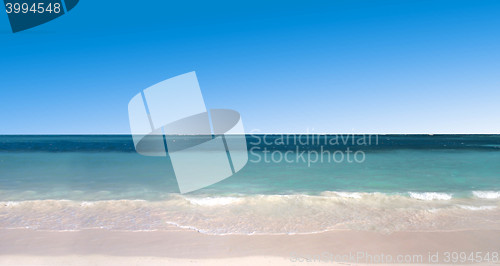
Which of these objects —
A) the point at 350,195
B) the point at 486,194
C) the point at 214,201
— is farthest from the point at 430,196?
the point at 214,201

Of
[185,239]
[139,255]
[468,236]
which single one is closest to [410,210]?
[468,236]

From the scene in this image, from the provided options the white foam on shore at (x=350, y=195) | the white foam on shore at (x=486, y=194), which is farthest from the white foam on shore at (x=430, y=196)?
the white foam on shore at (x=350, y=195)

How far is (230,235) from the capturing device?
5777mm

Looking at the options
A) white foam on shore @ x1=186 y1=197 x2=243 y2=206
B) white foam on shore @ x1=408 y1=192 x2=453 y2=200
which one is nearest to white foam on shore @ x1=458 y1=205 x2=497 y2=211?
white foam on shore @ x1=408 y1=192 x2=453 y2=200

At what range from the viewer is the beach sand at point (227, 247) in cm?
464

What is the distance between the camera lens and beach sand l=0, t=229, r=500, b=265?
4641 millimetres

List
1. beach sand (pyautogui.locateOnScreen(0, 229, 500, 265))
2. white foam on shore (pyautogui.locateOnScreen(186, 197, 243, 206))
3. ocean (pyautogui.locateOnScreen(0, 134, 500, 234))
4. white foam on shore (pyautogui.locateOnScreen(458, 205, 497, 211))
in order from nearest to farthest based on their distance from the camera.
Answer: beach sand (pyautogui.locateOnScreen(0, 229, 500, 265)) < ocean (pyautogui.locateOnScreen(0, 134, 500, 234)) < white foam on shore (pyautogui.locateOnScreen(458, 205, 497, 211)) < white foam on shore (pyautogui.locateOnScreen(186, 197, 243, 206))

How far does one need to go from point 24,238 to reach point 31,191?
564cm

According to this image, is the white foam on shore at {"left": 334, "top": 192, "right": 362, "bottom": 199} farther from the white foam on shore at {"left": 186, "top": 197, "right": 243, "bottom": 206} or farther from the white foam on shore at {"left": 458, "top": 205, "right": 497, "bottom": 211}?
the white foam on shore at {"left": 186, "top": 197, "right": 243, "bottom": 206}

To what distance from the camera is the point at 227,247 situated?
5.20 metres

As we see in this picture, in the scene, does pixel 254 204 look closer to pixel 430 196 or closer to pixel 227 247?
pixel 227 247

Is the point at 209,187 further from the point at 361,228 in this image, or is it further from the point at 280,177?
the point at 361,228

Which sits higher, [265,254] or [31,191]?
[265,254]

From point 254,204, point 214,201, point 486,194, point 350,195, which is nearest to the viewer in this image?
point 254,204
